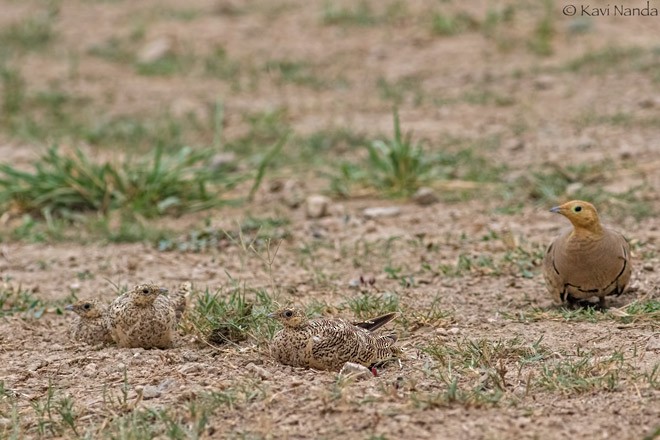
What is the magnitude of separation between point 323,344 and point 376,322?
0.47m

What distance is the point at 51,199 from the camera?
8289 mm

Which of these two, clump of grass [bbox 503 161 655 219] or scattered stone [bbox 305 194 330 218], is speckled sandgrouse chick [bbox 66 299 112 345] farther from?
clump of grass [bbox 503 161 655 219]

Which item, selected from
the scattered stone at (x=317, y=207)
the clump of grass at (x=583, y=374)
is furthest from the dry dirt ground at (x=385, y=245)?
the scattered stone at (x=317, y=207)

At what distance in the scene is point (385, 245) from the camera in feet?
23.3

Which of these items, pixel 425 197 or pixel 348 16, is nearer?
pixel 425 197

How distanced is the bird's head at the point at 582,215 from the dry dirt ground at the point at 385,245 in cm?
41

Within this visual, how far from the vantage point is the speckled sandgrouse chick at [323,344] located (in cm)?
479

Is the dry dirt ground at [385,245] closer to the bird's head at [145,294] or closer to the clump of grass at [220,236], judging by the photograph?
the clump of grass at [220,236]

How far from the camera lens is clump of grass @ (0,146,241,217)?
26.9 feet

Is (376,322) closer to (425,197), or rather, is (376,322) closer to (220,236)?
(220,236)

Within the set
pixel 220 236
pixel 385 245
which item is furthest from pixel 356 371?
pixel 220 236

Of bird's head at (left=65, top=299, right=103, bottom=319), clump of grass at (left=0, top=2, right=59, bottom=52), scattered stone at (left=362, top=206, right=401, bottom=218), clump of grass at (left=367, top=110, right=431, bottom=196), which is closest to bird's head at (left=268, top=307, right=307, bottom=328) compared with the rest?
bird's head at (left=65, top=299, right=103, bottom=319)

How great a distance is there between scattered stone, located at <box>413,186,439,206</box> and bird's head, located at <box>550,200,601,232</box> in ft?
8.35

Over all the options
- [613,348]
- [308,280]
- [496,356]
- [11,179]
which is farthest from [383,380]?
[11,179]
